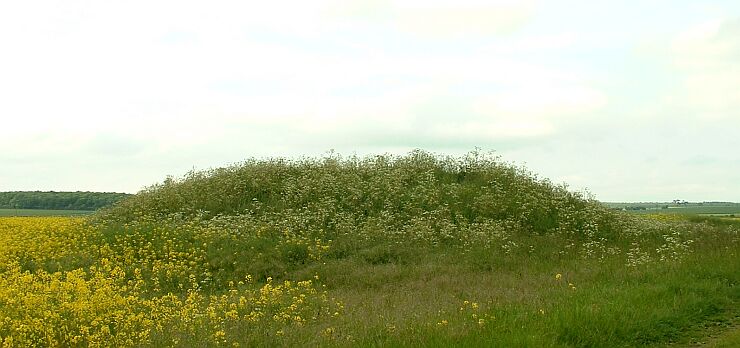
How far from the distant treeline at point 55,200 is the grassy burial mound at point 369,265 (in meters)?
37.2

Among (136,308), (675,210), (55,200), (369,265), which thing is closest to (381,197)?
(369,265)

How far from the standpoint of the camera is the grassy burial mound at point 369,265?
9.61m

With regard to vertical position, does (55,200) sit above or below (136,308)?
above

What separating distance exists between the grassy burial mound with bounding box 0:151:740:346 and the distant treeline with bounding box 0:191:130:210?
3717cm

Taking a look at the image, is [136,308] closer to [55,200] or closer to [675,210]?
[55,200]

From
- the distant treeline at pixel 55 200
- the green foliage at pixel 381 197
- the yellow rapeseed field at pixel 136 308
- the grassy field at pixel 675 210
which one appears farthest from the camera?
the distant treeline at pixel 55 200

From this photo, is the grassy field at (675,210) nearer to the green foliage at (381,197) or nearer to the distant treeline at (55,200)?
the green foliage at (381,197)

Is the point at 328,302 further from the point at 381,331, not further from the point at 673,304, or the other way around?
the point at 673,304

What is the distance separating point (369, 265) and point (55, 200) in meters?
58.4

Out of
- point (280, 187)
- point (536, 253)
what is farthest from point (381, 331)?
point (280, 187)

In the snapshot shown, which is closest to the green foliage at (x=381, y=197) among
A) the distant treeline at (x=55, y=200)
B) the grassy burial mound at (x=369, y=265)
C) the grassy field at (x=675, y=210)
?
the grassy burial mound at (x=369, y=265)

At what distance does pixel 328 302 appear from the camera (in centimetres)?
1229

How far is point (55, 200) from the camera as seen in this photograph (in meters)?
64.6

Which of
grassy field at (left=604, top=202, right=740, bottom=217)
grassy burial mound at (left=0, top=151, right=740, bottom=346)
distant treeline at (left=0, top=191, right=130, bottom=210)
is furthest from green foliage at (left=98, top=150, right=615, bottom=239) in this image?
distant treeline at (left=0, top=191, right=130, bottom=210)
